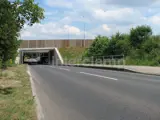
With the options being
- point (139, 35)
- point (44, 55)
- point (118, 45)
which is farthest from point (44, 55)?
point (139, 35)

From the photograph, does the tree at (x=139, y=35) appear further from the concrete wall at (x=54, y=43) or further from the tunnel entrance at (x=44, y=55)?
the concrete wall at (x=54, y=43)

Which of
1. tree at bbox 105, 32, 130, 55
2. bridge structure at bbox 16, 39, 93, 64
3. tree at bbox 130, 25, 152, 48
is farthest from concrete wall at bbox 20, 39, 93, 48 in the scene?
tree at bbox 130, 25, 152, 48

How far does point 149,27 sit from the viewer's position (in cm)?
4516

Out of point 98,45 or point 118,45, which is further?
A: point 98,45

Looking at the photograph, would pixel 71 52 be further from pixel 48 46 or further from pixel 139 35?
pixel 139 35

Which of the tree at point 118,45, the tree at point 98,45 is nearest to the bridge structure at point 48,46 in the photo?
the tree at point 98,45

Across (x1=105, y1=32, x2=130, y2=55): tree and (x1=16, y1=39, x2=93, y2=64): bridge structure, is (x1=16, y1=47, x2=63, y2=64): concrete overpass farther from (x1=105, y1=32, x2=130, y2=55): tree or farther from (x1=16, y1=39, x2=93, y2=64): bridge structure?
(x1=105, y1=32, x2=130, y2=55): tree

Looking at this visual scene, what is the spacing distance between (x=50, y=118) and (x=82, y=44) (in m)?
90.1

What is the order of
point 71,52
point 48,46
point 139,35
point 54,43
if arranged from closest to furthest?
point 139,35 < point 71,52 < point 48,46 < point 54,43

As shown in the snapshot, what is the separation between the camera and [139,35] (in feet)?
150

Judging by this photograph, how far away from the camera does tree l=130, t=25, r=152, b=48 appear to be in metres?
45.2

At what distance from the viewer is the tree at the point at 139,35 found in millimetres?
45181

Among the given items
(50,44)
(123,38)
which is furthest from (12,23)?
(50,44)

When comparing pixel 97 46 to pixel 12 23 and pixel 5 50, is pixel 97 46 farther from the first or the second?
pixel 12 23
